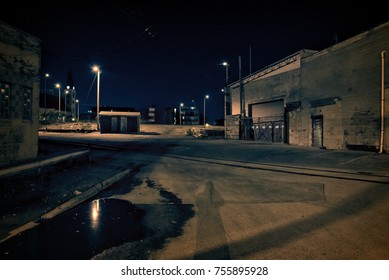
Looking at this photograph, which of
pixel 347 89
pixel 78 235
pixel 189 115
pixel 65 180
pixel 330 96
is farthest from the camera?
pixel 189 115

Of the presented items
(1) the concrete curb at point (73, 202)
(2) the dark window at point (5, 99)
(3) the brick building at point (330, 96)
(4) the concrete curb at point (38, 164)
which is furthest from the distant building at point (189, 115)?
(1) the concrete curb at point (73, 202)

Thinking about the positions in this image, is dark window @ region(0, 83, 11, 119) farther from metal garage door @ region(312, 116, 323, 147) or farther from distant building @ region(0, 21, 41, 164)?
metal garage door @ region(312, 116, 323, 147)

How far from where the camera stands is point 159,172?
31.5 ft

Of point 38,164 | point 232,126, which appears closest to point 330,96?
point 232,126

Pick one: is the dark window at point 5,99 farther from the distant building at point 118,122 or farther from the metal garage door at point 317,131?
the distant building at point 118,122

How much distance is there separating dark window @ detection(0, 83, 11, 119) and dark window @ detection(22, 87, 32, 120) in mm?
762

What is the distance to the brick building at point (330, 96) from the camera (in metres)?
13.7

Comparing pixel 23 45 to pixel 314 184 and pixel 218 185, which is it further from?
pixel 314 184

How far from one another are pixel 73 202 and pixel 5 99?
7.25 meters

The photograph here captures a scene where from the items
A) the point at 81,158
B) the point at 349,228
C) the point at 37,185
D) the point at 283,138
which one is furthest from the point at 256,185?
the point at 283,138

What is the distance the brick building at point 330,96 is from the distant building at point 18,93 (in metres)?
17.7

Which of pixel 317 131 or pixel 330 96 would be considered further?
pixel 317 131

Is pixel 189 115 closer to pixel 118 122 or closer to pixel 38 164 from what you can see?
pixel 118 122

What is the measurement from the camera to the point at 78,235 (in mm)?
3840
